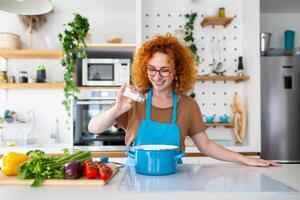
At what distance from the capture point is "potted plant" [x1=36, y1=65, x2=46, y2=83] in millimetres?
2942

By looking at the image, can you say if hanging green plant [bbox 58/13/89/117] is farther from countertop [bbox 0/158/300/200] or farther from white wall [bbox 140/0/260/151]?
countertop [bbox 0/158/300/200]

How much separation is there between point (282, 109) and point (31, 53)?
8.12 feet

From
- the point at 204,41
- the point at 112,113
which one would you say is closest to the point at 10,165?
the point at 112,113

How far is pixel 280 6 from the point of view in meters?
3.21

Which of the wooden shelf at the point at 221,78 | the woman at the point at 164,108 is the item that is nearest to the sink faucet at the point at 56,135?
the wooden shelf at the point at 221,78

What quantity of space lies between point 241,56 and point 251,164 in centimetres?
186

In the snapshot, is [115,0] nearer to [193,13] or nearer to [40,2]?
[193,13]

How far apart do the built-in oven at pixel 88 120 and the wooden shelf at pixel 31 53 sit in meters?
0.49

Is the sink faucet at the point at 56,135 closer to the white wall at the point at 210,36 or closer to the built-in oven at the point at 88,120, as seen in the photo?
the built-in oven at the point at 88,120

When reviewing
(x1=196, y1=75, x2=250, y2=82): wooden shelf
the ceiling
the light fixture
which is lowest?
(x1=196, y1=75, x2=250, y2=82): wooden shelf

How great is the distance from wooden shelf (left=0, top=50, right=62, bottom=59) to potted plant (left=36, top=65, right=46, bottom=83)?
12 cm

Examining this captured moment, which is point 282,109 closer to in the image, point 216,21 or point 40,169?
point 216,21

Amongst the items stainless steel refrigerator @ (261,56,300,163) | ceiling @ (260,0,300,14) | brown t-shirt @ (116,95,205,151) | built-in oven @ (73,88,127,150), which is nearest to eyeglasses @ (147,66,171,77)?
brown t-shirt @ (116,95,205,151)

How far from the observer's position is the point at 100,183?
968mm
